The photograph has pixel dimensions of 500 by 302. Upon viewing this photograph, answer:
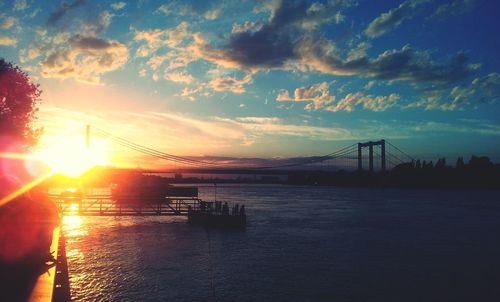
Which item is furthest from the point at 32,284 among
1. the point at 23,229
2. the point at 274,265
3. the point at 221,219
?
the point at 221,219

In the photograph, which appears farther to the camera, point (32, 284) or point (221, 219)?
point (221, 219)

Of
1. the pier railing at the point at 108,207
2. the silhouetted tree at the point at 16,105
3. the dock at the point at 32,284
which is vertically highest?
the silhouetted tree at the point at 16,105

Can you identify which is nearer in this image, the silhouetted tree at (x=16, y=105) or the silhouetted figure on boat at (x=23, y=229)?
the silhouetted figure on boat at (x=23, y=229)

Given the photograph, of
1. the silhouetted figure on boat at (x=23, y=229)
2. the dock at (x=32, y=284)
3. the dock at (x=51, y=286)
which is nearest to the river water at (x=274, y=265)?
the dock at (x=51, y=286)

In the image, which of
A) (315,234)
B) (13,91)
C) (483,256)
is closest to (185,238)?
(315,234)

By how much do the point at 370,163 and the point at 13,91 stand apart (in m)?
178

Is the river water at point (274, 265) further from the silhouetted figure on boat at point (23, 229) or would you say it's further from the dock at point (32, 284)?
the silhouetted figure on boat at point (23, 229)

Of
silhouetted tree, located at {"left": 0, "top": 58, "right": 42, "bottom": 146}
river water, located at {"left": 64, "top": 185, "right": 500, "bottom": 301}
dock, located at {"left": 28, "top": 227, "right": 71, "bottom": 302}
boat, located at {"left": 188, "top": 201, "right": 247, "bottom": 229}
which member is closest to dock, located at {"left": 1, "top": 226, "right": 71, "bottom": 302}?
dock, located at {"left": 28, "top": 227, "right": 71, "bottom": 302}

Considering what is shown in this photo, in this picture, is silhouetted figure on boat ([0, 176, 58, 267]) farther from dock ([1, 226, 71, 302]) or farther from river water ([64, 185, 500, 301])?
river water ([64, 185, 500, 301])

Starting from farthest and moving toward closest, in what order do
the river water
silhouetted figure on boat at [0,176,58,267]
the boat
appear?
the boat < the river water < silhouetted figure on boat at [0,176,58,267]

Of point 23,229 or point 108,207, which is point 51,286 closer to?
point 23,229

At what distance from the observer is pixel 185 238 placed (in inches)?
1407

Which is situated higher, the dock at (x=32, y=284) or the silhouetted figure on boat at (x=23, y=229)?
the silhouetted figure on boat at (x=23, y=229)

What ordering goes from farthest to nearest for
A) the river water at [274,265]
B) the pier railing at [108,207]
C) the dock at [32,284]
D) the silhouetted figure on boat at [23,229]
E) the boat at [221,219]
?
the boat at [221,219], the pier railing at [108,207], the river water at [274,265], the silhouetted figure on boat at [23,229], the dock at [32,284]
